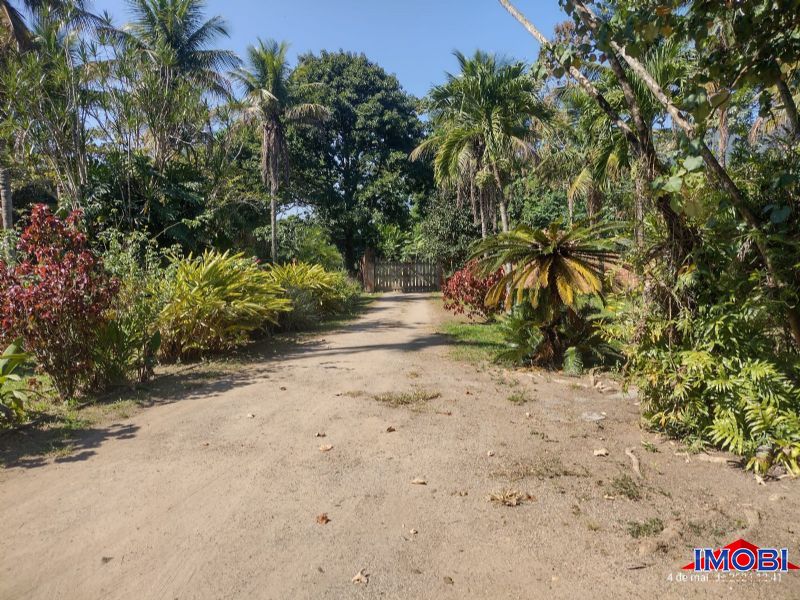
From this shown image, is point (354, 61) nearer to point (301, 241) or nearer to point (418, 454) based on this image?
point (301, 241)

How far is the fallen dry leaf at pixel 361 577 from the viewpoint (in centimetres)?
265

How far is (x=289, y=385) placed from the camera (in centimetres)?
655

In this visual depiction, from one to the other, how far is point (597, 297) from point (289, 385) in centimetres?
397

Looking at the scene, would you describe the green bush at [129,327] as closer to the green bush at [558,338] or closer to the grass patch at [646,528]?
the green bush at [558,338]

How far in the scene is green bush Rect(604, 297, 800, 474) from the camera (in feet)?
12.1

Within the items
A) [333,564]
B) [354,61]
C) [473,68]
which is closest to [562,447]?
[333,564]

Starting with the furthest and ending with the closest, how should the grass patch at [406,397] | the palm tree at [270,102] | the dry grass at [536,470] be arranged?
the palm tree at [270,102], the grass patch at [406,397], the dry grass at [536,470]

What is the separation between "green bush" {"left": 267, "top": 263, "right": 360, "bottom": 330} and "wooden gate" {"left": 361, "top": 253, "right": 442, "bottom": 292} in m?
10.6

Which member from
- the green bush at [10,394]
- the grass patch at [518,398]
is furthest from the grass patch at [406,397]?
the green bush at [10,394]

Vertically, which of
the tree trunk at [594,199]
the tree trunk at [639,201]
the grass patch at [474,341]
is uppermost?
the tree trunk at [594,199]

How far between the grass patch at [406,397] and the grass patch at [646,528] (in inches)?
113

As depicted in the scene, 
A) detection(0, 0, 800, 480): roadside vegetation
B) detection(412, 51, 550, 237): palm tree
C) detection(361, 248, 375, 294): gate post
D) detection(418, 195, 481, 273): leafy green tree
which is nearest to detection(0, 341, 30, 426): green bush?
detection(0, 0, 800, 480): roadside vegetation

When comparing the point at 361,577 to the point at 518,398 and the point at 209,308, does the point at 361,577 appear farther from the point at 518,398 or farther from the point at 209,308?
the point at 209,308

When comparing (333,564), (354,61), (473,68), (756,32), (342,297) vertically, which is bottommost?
(333,564)
